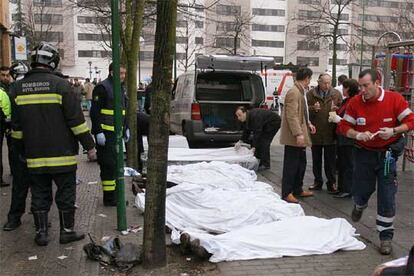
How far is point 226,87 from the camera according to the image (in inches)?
491

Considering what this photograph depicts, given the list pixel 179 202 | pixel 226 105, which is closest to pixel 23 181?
pixel 179 202

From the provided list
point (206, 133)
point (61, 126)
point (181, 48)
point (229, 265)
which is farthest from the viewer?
point (181, 48)

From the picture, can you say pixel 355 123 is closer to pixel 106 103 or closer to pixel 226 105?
pixel 106 103

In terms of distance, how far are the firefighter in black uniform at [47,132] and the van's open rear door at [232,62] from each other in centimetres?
617

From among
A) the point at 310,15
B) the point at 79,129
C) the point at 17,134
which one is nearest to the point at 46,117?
the point at 79,129

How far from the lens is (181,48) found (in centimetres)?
7419

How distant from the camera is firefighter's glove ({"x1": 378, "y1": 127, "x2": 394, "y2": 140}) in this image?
190 inches

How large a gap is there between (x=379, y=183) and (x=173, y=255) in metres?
2.09

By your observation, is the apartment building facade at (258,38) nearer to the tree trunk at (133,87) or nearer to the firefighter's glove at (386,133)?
the tree trunk at (133,87)

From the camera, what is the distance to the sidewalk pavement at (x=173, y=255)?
176 inches

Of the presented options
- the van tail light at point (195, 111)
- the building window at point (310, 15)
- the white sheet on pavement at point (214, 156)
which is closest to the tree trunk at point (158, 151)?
the white sheet on pavement at point (214, 156)

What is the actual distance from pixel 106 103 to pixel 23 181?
1.37m

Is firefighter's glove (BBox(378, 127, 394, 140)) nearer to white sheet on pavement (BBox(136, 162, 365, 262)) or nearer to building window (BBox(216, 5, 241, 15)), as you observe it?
white sheet on pavement (BBox(136, 162, 365, 262))

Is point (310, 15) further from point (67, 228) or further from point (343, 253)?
point (67, 228)
